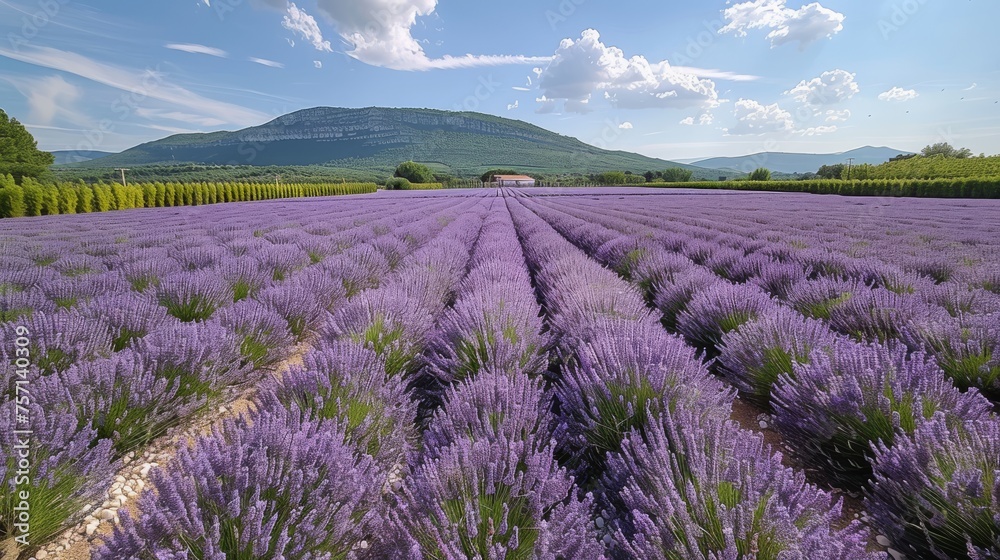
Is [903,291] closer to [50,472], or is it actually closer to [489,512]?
[489,512]

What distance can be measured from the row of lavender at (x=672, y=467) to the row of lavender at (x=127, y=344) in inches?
61.9

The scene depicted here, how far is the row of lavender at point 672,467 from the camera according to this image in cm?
88

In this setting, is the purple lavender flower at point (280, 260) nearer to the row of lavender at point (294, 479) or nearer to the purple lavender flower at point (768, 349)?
the row of lavender at point (294, 479)

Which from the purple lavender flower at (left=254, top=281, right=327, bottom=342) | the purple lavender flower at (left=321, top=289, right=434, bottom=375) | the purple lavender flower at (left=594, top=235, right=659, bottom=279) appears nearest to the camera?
the purple lavender flower at (left=321, top=289, right=434, bottom=375)

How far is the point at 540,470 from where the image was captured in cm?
110

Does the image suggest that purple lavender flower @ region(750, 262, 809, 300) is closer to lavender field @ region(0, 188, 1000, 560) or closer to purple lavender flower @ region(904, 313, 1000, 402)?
lavender field @ region(0, 188, 1000, 560)

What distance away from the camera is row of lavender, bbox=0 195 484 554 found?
4.21ft

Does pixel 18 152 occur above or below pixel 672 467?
above

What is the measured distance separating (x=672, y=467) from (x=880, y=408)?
850mm

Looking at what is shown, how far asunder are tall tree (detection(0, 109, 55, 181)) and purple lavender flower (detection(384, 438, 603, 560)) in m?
46.6

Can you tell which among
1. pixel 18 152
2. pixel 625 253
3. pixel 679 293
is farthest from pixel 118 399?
pixel 18 152

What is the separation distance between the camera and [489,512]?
102 centimetres

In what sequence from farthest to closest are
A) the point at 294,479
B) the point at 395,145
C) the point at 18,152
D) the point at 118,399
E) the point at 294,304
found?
1. the point at 395,145
2. the point at 18,152
3. the point at 294,304
4. the point at 118,399
5. the point at 294,479

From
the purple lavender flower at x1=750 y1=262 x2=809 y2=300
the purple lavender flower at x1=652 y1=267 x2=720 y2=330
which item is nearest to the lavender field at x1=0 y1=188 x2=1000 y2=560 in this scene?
the purple lavender flower at x1=652 y1=267 x2=720 y2=330
